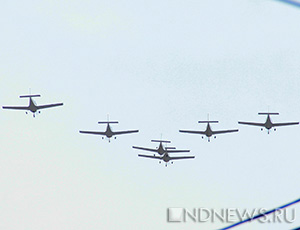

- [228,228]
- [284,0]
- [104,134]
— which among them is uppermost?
[104,134]

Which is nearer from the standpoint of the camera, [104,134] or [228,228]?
[228,228]

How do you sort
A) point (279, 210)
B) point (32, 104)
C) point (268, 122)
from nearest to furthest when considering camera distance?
point (279, 210), point (32, 104), point (268, 122)

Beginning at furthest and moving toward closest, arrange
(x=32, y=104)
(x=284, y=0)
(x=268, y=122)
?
(x=268, y=122) → (x=32, y=104) → (x=284, y=0)

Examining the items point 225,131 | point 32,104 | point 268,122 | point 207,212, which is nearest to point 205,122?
point 225,131

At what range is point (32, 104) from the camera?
38156 mm

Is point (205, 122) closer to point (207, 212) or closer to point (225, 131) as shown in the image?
point (225, 131)

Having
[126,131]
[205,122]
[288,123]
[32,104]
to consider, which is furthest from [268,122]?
[32,104]

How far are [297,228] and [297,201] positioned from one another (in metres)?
0.48

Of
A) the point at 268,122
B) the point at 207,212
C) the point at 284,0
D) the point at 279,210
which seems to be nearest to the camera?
the point at 284,0

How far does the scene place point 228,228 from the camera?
7.99m

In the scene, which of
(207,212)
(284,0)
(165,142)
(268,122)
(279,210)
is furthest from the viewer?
(165,142)

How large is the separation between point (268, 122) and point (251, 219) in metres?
35.7

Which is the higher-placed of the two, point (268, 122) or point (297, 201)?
point (268, 122)

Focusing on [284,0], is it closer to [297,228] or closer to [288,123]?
[297,228]
